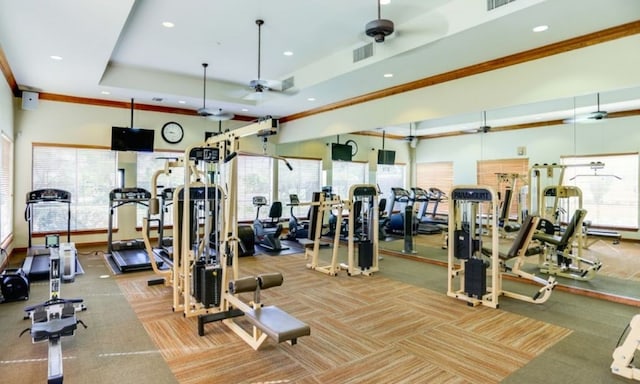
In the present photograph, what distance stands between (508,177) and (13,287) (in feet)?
23.6

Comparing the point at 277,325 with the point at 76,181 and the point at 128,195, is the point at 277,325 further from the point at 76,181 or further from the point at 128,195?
the point at 76,181

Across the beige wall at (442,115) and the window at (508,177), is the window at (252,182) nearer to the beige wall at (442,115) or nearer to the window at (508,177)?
the beige wall at (442,115)

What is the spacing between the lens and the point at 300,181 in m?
10.3

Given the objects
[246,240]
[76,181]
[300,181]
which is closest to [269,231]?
[246,240]

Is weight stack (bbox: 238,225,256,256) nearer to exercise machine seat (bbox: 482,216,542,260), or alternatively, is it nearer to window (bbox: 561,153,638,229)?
exercise machine seat (bbox: 482,216,542,260)

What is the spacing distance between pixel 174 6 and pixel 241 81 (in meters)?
3.12

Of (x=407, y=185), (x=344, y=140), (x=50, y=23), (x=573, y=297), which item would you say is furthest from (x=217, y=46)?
(x=573, y=297)

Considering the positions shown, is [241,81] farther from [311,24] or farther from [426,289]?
[426,289]

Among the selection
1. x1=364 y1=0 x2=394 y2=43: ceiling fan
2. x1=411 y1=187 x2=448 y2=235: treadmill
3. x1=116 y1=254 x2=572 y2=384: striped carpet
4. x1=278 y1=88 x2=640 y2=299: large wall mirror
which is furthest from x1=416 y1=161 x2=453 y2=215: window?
x1=364 y1=0 x2=394 y2=43: ceiling fan

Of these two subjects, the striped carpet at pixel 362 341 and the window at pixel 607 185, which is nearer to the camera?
the striped carpet at pixel 362 341

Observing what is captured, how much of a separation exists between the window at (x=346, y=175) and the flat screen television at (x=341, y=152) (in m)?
0.20

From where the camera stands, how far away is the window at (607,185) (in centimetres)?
475

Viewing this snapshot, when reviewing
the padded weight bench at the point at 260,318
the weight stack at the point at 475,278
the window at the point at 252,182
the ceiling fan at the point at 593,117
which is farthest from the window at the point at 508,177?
the window at the point at 252,182

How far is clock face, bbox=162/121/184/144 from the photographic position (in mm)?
8602
